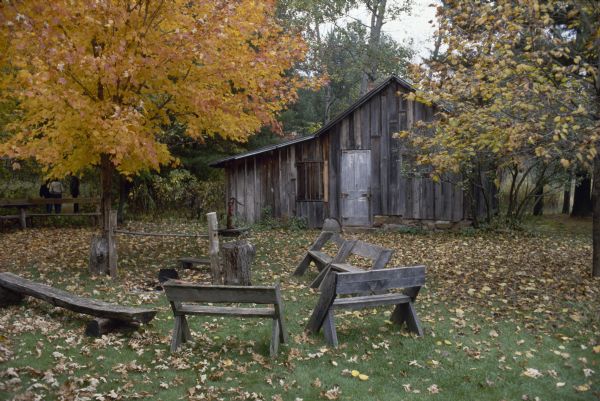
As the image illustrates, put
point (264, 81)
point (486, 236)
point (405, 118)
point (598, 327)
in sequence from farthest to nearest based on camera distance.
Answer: point (405, 118) → point (486, 236) → point (264, 81) → point (598, 327)

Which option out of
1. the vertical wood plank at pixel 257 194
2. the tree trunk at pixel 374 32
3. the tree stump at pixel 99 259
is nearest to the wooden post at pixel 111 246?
the tree stump at pixel 99 259

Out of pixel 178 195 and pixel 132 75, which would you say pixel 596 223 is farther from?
pixel 178 195

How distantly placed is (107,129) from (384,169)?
36.4 ft

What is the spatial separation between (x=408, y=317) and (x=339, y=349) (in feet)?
4.04

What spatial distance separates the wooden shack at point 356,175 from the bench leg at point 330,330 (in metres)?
11.7

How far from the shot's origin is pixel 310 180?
64.4 feet

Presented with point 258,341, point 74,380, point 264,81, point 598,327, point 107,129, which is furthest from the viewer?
point 264,81

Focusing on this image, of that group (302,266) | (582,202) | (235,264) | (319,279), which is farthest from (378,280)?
(582,202)

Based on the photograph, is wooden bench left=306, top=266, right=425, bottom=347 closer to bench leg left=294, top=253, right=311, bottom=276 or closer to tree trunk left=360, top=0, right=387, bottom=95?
bench leg left=294, top=253, right=311, bottom=276

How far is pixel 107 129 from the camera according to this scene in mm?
9758

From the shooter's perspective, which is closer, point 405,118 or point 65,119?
point 65,119

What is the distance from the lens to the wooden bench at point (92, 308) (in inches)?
265

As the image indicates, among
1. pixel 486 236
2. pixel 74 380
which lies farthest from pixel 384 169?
pixel 74 380

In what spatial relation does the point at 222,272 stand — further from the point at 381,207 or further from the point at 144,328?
the point at 381,207
